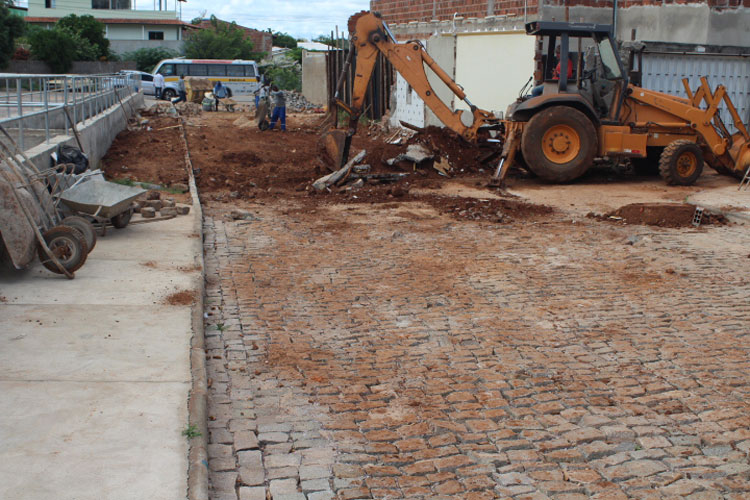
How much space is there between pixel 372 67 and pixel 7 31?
126 feet

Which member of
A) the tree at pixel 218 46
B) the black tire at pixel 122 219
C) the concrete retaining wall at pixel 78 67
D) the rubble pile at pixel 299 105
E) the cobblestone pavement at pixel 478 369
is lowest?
the cobblestone pavement at pixel 478 369

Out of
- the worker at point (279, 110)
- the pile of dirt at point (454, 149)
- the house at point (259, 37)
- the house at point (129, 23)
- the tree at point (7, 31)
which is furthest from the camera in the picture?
the house at point (259, 37)

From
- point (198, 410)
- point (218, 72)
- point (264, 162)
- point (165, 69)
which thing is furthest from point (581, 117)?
point (165, 69)

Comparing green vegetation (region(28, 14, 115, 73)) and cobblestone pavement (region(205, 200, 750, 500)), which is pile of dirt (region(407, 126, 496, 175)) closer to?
cobblestone pavement (region(205, 200, 750, 500))

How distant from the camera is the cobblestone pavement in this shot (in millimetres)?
4434

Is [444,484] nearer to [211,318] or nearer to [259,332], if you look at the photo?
[259,332]

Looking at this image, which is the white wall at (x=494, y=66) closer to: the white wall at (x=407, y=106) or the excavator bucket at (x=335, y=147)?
the white wall at (x=407, y=106)

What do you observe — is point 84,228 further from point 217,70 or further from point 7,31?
point 7,31

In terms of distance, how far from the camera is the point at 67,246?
25.6ft

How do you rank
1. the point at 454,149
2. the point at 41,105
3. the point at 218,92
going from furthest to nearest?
the point at 218,92 → the point at 454,149 → the point at 41,105

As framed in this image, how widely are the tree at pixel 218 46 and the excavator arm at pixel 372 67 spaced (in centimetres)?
4905

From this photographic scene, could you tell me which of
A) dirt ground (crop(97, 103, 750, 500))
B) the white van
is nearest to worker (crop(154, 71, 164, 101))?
the white van

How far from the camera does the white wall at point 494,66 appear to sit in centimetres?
1866

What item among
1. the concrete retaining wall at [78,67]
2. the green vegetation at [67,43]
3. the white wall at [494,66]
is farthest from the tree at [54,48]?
the white wall at [494,66]
